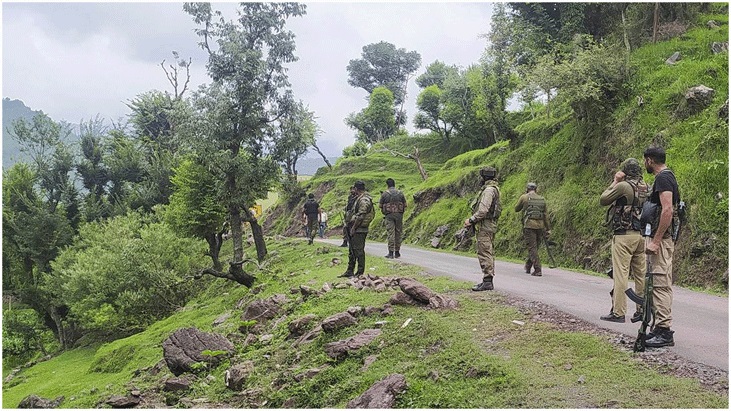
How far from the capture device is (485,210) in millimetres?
10250

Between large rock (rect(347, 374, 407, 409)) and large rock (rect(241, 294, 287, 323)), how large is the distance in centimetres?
660

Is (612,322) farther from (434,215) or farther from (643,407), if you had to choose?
(434,215)

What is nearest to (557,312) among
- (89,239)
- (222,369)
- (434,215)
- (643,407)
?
(643,407)

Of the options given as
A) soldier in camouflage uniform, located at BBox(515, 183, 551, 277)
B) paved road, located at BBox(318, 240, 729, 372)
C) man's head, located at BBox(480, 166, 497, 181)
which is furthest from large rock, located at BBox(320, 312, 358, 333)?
soldier in camouflage uniform, located at BBox(515, 183, 551, 277)

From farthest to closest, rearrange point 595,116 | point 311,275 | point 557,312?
point 595,116 → point 311,275 → point 557,312

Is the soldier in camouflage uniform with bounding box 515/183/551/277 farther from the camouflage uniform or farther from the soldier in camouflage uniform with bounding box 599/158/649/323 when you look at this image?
the soldier in camouflage uniform with bounding box 599/158/649/323

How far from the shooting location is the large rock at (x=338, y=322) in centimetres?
922

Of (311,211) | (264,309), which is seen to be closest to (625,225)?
(264,309)

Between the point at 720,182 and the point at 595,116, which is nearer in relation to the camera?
the point at 720,182

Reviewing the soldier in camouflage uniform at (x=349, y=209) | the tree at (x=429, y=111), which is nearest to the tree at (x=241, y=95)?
the soldier in camouflage uniform at (x=349, y=209)

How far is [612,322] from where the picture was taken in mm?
7930

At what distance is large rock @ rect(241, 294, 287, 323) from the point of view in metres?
13.0

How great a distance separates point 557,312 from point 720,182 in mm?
8682

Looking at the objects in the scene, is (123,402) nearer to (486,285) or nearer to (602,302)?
(486,285)
